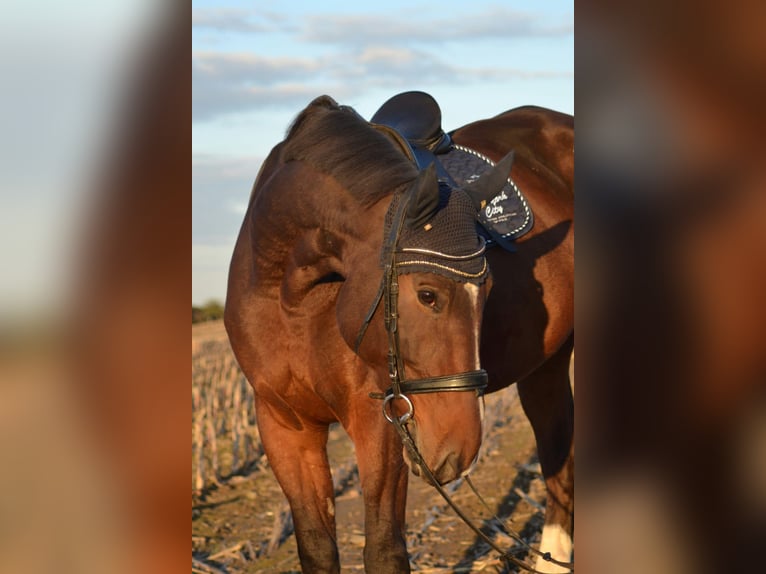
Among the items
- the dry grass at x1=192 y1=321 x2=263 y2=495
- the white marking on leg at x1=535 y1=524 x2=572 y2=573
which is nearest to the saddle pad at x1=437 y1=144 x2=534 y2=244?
the white marking on leg at x1=535 y1=524 x2=572 y2=573

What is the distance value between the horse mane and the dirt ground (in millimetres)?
3034

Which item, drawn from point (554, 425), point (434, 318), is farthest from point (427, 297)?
point (554, 425)

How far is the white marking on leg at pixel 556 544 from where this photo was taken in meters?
5.49

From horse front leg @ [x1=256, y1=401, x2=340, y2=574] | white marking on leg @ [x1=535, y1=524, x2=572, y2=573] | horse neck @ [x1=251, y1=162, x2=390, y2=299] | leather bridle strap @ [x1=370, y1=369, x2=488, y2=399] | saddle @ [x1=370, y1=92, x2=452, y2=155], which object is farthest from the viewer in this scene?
white marking on leg @ [x1=535, y1=524, x2=572, y2=573]

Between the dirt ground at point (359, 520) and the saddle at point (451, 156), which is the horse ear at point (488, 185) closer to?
the saddle at point (451, 156)

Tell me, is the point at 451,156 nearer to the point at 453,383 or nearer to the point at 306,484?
the point at 306,484

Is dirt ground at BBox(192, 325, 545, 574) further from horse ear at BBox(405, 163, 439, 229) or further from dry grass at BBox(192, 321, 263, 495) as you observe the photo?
horse ear at BBox(405, 163, 439, 229)

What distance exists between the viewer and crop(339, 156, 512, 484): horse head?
3029 mm

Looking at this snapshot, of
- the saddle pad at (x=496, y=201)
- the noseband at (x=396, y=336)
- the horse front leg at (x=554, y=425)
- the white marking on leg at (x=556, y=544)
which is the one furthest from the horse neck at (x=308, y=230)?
the white marking on leg at (x=556, y=544)

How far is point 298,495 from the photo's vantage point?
4.15m

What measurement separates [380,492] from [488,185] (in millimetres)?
1382

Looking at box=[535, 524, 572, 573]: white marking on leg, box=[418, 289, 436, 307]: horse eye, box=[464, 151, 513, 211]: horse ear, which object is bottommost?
box=[535, 524, 572, 573]: white marking on leg
